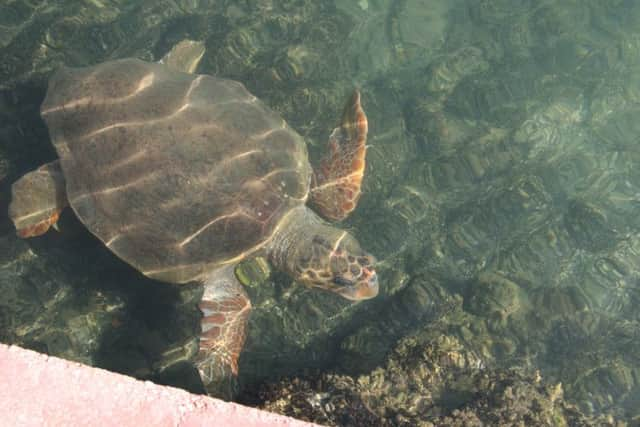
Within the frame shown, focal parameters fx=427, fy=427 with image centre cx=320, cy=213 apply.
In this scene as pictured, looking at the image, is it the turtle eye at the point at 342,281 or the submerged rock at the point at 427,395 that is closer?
the submerged rock at the point at 427,395

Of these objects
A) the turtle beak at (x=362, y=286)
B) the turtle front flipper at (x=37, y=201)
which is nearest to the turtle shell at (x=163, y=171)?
the turtle front flipper at (x=37, y=201)

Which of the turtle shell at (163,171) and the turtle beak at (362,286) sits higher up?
the turtle shell at (163,171)

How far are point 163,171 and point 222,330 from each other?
5.02 ft

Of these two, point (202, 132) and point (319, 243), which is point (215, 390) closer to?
point (319, 243)

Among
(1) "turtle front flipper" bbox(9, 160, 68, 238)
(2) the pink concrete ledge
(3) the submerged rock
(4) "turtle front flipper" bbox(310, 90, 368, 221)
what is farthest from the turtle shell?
(2) the pink concrete ledge

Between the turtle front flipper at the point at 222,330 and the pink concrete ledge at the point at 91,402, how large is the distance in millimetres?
1768

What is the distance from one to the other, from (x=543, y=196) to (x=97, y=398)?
19.5 ft

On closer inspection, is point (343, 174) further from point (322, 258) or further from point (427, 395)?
point (427, 395)

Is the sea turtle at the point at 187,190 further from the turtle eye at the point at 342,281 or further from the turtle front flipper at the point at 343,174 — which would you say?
the turtle front flipper at the point at 343,174

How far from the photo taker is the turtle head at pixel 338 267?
151 inches

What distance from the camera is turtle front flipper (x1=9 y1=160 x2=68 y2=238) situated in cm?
411

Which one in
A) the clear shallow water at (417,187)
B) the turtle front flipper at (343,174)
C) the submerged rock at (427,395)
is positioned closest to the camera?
the submerged rock at (427,395)

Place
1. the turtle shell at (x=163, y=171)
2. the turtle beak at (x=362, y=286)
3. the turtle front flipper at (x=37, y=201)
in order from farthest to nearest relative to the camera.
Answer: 1. the turtle front flipper at (x=37, y=201)
2. the turtle beak at (x=362, y=286)
3. the turtle shell at (x=163, y=171)

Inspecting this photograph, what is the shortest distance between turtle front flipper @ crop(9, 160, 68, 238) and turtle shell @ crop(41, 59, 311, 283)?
1.18 ft
